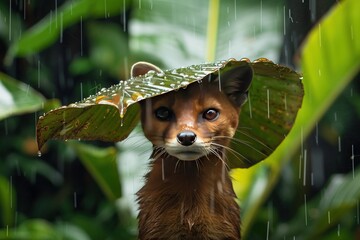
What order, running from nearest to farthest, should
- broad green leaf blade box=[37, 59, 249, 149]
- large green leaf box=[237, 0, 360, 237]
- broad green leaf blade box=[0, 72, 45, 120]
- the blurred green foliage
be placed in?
broad green leaf blade box=[37, 59, 249, 149], broad green leaf blade box=[0, 72, 45, 120], large green leaf box=[237, 0, 360, 237], the blurred green foliage

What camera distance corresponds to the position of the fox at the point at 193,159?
143 centimetres

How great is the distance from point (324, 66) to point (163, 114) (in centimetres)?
156

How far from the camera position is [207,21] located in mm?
3135

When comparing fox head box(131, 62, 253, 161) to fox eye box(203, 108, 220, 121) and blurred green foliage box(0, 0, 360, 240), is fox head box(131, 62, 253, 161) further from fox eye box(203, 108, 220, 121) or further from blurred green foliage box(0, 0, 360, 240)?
blurred green foliage box(0, 0, 360, 240)

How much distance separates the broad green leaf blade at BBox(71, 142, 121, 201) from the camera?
300cm

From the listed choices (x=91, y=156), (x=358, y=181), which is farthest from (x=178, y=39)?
(x=358, y=181)

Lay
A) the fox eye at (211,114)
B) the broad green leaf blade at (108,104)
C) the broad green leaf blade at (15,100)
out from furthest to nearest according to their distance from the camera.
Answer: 1. the broad green leaf blade at (15,100)
2. the fox eye at (211,114)
3. the broad green leaf blade at (108,104)

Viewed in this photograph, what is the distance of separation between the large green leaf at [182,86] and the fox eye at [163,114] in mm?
56

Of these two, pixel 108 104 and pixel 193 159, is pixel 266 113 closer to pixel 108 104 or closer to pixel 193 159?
pixel 193 159

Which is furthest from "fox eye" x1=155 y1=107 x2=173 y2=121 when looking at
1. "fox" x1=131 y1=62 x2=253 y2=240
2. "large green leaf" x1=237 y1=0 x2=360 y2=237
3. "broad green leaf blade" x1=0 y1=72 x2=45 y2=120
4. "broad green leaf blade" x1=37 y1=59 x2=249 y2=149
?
"large green leaf" x1=237 y1=0 x2=360 y2=237

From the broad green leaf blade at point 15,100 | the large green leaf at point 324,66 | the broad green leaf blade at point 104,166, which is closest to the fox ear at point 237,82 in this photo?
the broad green leaf blade at point 15,100

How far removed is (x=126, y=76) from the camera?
424 centimetres

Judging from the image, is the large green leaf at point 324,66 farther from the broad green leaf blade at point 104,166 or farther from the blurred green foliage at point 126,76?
the broad green leaf blade at point 104,166

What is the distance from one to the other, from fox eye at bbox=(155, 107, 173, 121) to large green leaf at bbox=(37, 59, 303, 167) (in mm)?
56
